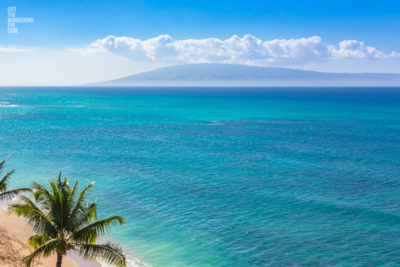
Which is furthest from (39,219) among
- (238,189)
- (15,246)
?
(238,189)

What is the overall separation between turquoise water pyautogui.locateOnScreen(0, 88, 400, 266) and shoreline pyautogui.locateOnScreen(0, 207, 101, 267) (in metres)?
4.30

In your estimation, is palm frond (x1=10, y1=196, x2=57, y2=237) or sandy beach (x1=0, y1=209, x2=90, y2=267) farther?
sandy beach (x1=0, y1=209, x2=90, y2=267)

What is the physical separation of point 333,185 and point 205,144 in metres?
32.2

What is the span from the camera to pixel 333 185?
44188 mm

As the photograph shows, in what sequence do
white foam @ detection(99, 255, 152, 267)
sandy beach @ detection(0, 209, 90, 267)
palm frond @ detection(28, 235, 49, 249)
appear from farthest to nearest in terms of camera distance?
white foam @ detection(99, 255, 152, 267) → sandy beach @ detection(0, 209, 90, 267) → palm frond @ detection(28, 235, 49, 249)

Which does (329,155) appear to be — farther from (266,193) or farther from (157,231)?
(157,231)

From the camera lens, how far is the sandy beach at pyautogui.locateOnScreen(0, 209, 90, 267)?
960 inches

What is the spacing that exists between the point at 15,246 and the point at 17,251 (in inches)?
37.1

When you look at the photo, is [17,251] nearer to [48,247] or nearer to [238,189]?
[48,247]

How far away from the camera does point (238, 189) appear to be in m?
43.5

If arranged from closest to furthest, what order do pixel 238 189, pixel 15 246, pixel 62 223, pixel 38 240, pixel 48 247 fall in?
pixel 48 247
pixel 38 240
pixel 62 223
pixel 15 246
pixel 238 189

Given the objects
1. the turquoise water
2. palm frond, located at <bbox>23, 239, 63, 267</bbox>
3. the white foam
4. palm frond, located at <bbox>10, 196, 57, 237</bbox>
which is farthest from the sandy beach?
palm frond, located at <bbox>23, 239, 63, 267</bbox>

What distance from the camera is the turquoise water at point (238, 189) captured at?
29281 millimetres

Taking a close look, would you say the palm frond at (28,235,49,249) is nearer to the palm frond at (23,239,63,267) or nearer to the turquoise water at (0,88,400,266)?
the palm frond at (23,239,63,267)
